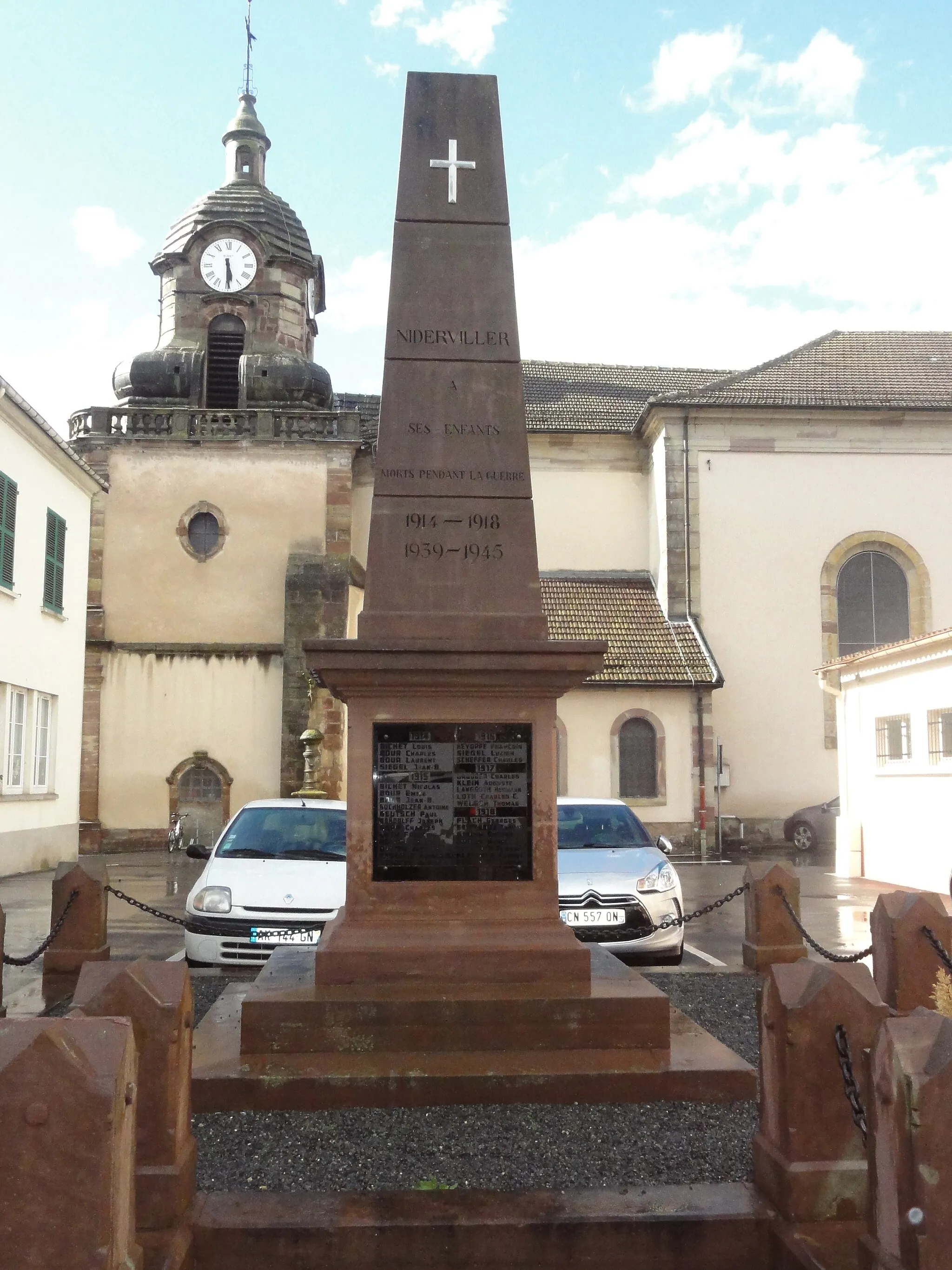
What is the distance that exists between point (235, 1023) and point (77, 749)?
1640 centimetres

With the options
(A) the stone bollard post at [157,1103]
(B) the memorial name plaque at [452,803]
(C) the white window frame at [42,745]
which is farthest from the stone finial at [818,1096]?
(C) the white window frame at [42,745]

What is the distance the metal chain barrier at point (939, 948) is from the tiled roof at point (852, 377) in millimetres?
21376

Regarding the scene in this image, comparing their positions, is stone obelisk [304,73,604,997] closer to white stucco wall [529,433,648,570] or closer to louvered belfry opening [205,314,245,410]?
white stucco wall [529,433,648,570]

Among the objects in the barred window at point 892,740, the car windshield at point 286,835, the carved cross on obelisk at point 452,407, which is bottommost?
the car windshield at point 286,835

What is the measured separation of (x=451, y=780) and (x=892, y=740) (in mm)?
14231

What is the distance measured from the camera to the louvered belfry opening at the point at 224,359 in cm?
2823

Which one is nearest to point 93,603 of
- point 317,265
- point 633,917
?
point 317,265

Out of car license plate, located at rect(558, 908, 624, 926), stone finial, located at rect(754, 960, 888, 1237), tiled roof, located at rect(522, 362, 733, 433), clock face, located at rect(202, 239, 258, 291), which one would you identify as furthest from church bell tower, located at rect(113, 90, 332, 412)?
stone finial, located at rect(754, 960, 888, 1237)

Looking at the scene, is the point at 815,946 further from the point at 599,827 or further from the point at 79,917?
the point at 79,917

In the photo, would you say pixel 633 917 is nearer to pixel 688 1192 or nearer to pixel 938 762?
pixel 688 1192

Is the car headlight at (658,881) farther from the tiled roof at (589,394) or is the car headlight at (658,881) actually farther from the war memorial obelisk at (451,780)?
the tiled roof at (589,394)

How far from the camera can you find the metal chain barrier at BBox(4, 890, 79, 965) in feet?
22.9

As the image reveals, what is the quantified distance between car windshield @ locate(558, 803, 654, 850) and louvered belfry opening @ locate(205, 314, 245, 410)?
65.5 ft

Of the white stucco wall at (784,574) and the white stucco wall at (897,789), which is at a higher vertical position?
the white stucco wall at (784,574)
